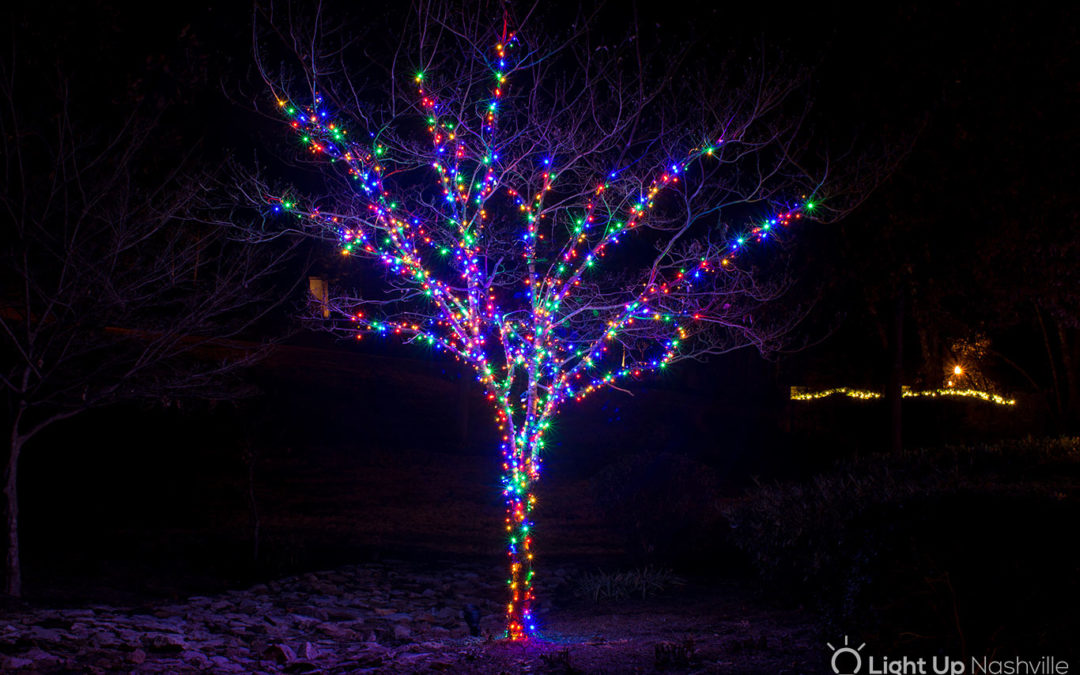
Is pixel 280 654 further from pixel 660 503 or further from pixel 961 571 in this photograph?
pixel 660 503

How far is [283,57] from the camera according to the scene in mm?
10336

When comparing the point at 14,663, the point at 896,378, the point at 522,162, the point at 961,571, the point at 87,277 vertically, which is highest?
the point at 522,162

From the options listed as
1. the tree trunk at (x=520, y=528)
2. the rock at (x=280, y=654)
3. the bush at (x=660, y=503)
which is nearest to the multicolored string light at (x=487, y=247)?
the tree trunk at (x=520, y=528)

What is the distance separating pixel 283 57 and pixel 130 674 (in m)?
7.96

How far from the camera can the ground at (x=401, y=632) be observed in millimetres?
5188

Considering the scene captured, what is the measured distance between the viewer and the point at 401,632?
734cm

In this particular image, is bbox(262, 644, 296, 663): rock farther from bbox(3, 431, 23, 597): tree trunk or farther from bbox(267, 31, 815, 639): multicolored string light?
bbox(3, 431, 23, 597): tree trunk

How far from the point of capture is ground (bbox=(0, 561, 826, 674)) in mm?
5188

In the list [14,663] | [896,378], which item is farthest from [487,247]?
[896,378]

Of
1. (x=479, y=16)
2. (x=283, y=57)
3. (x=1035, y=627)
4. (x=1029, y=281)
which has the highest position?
(x=283, y=57)

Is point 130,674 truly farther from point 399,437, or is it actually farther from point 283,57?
point 399,437

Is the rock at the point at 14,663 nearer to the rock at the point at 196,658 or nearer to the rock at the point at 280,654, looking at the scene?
the rock at the point at 196,658

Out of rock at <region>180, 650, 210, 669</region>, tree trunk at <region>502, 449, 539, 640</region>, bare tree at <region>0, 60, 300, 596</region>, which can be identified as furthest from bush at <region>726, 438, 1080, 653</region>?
bare tree at <region>0, 60, 300, 596</region>

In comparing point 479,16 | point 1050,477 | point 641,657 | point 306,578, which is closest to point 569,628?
point 641,657
